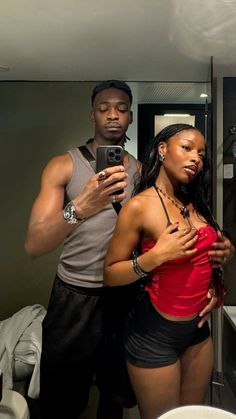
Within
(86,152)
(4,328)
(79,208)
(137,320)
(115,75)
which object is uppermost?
(115,75)

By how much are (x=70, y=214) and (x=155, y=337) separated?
1.04 feet

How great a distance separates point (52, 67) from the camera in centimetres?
83

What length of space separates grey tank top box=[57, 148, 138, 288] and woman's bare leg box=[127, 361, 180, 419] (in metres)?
0.21

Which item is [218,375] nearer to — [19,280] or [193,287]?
[193,287]

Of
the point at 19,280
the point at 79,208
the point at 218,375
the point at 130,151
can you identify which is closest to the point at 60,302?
the point at 19,280

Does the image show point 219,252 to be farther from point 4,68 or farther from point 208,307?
point 4,68

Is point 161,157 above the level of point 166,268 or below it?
above

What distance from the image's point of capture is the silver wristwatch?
0.65 metres

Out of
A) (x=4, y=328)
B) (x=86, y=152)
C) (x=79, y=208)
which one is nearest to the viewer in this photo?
(x=79, y=208)

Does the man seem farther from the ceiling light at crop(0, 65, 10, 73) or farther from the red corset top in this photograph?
the ceiling light at crop(0, 65, 10, 73)

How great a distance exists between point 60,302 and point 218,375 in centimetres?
52

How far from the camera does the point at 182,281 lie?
65 centimetres

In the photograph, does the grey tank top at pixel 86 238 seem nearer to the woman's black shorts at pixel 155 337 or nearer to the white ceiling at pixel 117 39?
the woman's black shorts at pixel 155 337

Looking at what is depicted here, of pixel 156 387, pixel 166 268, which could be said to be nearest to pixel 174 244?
pixel 166 268
